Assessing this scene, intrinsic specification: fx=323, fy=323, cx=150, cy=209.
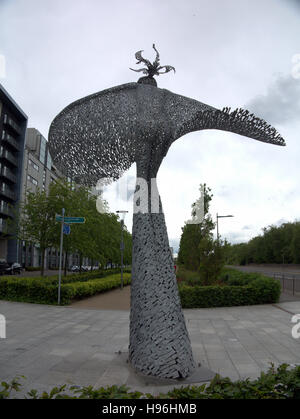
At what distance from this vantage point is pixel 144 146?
4.71m

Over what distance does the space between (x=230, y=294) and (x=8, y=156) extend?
3896 centimetres

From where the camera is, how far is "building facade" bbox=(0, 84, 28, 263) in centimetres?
4099

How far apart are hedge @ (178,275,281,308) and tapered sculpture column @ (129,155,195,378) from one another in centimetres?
720

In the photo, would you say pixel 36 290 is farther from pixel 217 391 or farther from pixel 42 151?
pixel 42 151

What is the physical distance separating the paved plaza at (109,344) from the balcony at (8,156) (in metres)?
35.3

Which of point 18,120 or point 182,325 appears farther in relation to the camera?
point 18,120

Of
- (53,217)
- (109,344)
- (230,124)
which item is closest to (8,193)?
(53,217)

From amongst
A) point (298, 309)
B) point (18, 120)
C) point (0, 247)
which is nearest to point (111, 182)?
point (298, 309)

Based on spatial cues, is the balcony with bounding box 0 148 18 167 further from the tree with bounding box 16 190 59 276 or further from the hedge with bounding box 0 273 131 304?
the hedge with bounding box 0 273 131 304

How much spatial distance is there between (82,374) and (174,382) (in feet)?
4.49

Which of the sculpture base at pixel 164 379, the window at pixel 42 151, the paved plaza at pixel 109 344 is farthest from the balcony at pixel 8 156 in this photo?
the sculpture base at pixel 164 379

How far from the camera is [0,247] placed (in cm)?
4206
